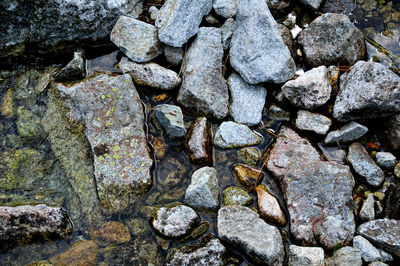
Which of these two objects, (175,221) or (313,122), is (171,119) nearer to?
(175,221)

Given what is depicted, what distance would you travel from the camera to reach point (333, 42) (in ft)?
14.5

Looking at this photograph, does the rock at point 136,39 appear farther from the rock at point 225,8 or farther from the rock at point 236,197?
the rock at point 236,197

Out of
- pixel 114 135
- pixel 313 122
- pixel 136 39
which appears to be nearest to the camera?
pixel 114 135

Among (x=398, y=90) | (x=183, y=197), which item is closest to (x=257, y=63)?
(x=398, y=90)

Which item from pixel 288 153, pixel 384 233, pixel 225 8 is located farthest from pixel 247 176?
pixel 225 8

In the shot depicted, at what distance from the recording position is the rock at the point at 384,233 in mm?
3318

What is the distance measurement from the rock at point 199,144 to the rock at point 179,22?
121 cm

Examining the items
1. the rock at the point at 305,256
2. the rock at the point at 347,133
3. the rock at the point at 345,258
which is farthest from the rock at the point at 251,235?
the rock at the point at 347,133

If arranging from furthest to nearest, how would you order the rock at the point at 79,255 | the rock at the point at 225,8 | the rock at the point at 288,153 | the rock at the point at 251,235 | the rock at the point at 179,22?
the rock at the point at 225,8, the rock at the point at 179,22, the rock at the point at 288,153, the rock at the point at 79,255, the rock at the point at 251,235

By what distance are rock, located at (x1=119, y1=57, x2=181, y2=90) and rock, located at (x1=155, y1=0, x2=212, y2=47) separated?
1.30 ft

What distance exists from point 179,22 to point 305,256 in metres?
3.25

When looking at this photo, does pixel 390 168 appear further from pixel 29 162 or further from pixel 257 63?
pixel 29 162

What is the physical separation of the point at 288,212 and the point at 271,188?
1.18ft

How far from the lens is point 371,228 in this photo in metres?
3.48
